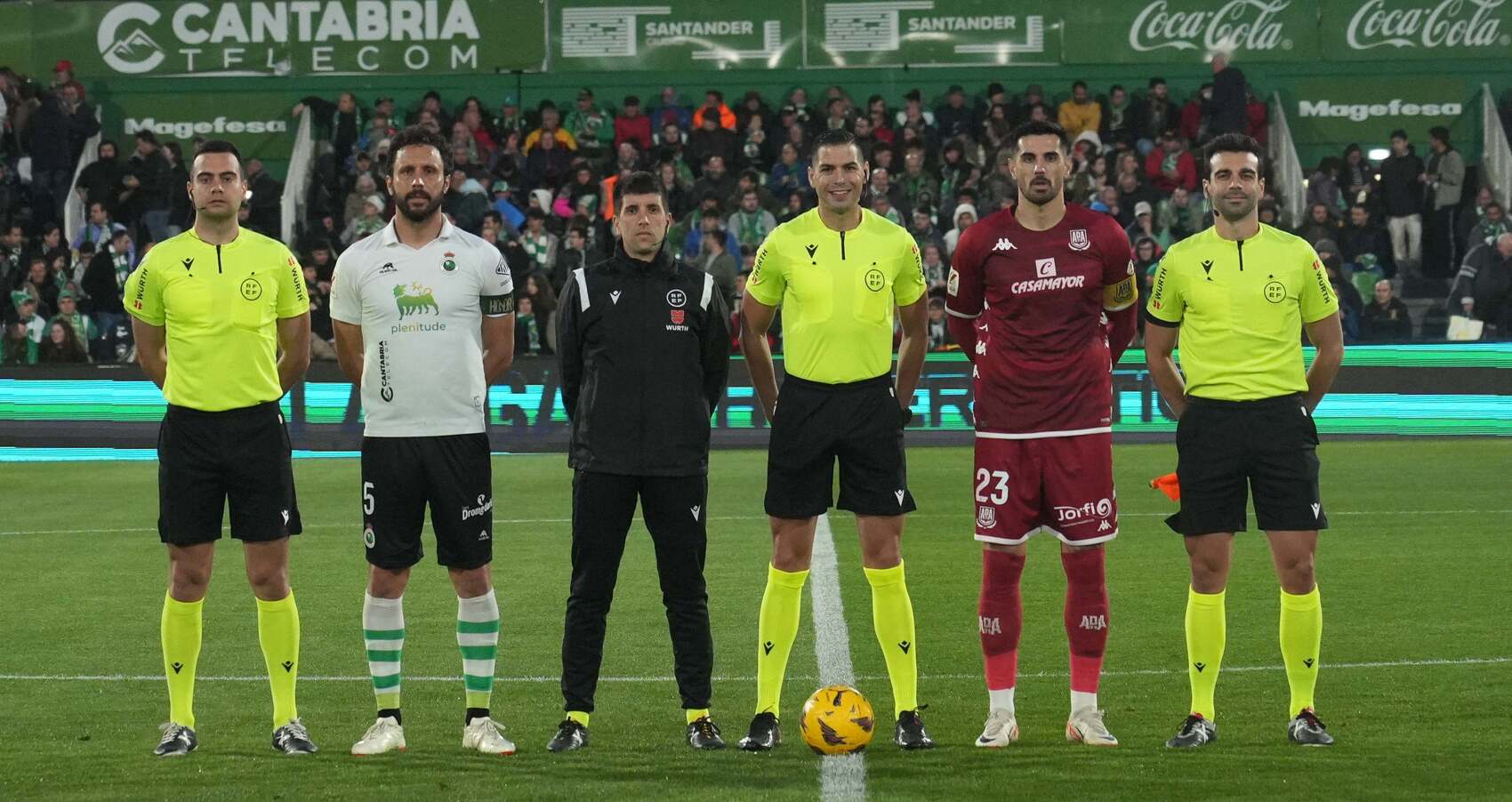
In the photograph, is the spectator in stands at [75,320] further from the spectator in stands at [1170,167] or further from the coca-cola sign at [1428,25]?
the coca-cola sign at [1428,25]

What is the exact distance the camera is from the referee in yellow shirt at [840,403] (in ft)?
23.2

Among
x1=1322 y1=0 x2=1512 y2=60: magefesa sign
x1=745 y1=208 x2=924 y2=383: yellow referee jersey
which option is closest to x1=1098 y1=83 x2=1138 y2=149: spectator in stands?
x1=1322 y1=0 x2=1512 y2=60: magefesa sign

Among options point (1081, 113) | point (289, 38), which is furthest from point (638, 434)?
point (289, 38)

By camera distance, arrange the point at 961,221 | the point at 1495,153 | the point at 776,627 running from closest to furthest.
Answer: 1. the point at 776,627
2. the point at 961,221
3. the point at 1495,153

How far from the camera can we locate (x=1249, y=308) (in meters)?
7.06

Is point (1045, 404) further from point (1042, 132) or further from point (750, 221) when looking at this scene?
point (750, 221)

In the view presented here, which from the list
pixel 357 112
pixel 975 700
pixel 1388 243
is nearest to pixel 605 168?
pixel 357 112

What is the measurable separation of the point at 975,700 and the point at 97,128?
2216 cm

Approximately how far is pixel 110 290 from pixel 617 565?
17.3 metres

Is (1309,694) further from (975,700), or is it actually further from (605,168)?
(605,168)

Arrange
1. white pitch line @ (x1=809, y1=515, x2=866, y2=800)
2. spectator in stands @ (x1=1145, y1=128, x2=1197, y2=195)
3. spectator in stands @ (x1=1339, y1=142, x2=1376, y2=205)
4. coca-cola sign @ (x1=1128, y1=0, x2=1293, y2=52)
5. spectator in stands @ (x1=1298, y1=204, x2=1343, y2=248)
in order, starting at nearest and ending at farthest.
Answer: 1. white pitch line @ (x1=809, y1=515, x2=866, y2=800)
2. spectator in stands @ (x1=1298, y1=204, x2=1343, y2=248)
3. spectator in stands @ (x1=1145, y1=128, x2=1197, y2=195)
4. spectator in stands @ (x1=1339, y1=142, x2=1376, y2=205)
5. coca-cola sign @ (x1=1128, y1=0, x2=1293, y2=52)

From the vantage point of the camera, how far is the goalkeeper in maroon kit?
23.0 feet

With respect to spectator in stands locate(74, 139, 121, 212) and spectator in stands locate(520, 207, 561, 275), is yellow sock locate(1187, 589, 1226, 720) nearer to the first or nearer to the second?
spectator in stands locate(520, 207, 561, 275)

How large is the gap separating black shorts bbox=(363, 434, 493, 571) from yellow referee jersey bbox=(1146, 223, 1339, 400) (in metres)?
2.72
